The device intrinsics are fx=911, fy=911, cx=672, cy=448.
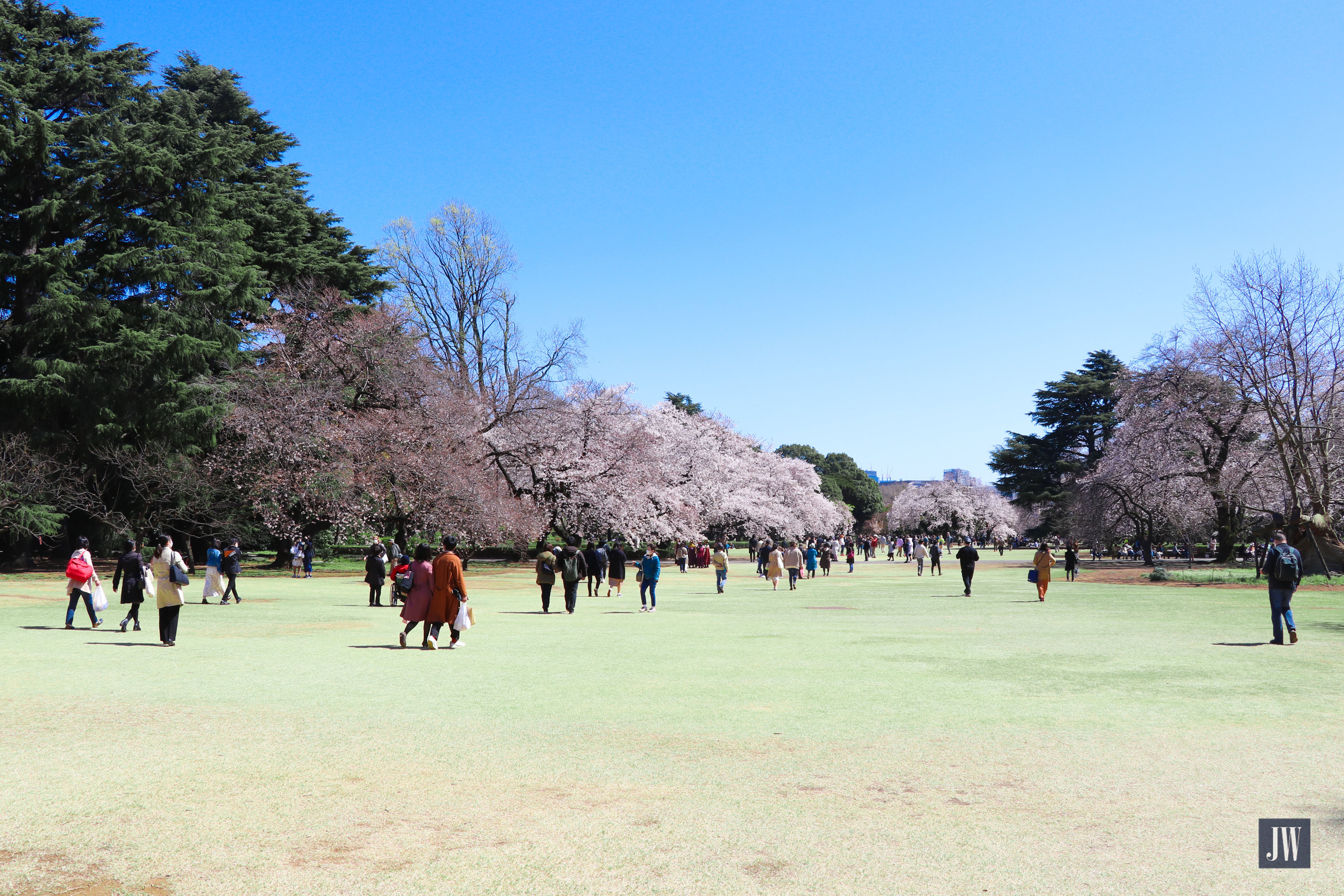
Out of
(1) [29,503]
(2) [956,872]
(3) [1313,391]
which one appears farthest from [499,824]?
(3) [1313,391]

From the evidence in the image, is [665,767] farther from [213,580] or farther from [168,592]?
[213,580]

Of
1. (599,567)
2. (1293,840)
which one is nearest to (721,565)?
(599,567)

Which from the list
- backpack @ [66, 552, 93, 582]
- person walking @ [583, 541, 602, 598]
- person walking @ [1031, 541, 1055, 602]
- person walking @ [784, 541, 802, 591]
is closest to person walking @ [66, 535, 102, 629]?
backpack @ [66, 552, 93, 582]

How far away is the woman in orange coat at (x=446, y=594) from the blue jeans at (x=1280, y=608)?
12.2 m

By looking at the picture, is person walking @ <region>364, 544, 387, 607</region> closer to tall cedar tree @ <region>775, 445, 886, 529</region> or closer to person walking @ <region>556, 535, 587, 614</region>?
person walking @ <region>556, 535, 587, 614</region>

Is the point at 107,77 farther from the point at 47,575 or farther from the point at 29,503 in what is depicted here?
the point at 47,575

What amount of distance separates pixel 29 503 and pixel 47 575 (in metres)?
2.47

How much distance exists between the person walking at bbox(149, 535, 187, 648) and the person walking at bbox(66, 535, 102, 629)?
2105mm

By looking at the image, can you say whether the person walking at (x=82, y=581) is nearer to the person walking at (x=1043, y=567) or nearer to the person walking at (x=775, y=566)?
the person walking at (x=775, y=566)

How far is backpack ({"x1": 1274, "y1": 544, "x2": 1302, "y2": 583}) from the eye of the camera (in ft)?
44.0

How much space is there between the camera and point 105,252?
33.7 metres

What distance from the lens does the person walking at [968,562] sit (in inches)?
1028

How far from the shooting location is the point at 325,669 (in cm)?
1148

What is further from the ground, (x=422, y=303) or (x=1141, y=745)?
(x=422, y=303)
